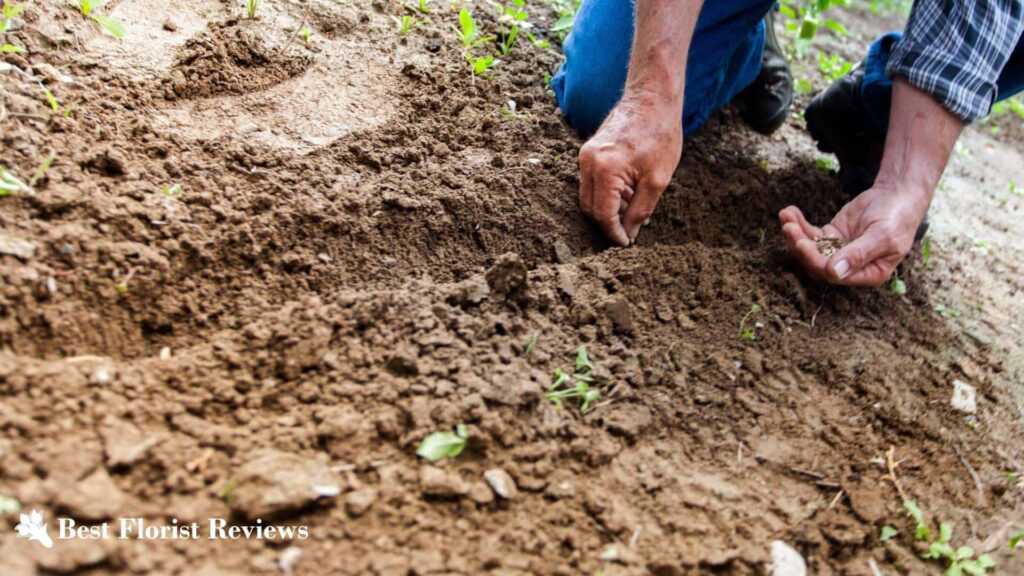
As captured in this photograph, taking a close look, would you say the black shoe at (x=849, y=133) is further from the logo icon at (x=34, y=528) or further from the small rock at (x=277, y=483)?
the logo icon at (x=34, y=528)

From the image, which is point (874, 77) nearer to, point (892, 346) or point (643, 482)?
point (892, 346)

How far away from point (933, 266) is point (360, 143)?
76.8 inches

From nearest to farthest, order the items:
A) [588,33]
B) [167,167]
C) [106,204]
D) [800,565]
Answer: [800,565], [106,204], [167,167], [588,33]

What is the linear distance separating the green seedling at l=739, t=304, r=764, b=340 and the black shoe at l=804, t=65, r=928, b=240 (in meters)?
0.93

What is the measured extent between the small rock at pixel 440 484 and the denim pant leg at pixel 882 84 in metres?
1.90

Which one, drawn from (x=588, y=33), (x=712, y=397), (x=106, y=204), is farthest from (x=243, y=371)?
(x=588, y=33)

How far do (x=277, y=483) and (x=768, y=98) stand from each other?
7.62 ft

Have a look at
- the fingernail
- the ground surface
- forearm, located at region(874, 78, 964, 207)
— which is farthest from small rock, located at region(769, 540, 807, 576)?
forearm, located at region(874, 78, 964, 207)

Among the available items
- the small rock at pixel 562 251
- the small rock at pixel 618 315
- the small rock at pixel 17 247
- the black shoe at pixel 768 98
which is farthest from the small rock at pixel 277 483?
the black shoe at pixel 768 98

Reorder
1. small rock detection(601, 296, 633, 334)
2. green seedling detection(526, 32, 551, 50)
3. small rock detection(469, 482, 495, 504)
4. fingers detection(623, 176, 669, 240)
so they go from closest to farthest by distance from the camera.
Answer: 1. small rock detection(469, 482, 495, 504)
2. small rock detection(601, 296, 633, 334)
3. fingers detection(623, 176, 669, 240)
4. green seedling detection(526, 32, 551, 50)

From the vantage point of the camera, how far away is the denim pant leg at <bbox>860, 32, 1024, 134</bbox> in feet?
7.47

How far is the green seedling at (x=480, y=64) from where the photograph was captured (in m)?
2.26

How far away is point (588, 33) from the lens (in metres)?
2.30

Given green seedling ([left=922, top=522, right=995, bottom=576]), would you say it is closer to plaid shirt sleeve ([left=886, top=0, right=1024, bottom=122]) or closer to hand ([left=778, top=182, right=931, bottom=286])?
hand ([left=778, top=182, right=931, bottom=286])
